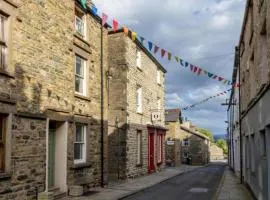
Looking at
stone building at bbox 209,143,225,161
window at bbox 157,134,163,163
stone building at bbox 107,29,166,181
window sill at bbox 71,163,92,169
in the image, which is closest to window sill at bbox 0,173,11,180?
window sill at bbox 71,163,92,169

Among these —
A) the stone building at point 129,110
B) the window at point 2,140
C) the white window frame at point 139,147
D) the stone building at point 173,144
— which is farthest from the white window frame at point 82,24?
the stone building at point 173,144

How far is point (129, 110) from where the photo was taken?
23.2 metres

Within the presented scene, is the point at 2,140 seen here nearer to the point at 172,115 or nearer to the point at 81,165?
the point at 81,165

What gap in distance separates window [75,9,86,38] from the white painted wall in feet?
13.8

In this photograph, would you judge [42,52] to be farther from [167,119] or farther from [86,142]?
[167,119]

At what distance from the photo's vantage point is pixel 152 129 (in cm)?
2844

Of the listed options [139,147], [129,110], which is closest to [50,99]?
[129,110]

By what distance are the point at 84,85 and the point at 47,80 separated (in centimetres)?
344

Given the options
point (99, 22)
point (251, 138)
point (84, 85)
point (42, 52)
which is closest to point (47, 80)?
point (42, 52)

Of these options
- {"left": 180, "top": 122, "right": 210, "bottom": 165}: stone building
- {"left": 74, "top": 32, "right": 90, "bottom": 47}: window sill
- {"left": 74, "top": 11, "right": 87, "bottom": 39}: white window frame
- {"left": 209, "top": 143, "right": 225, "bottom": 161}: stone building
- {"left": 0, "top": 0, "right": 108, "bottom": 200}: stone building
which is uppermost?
{"left": 74, "top": 11, "right": 87, "bottom": 39}: white window frame

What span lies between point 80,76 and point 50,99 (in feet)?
10.2

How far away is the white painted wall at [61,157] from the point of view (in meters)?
14.5

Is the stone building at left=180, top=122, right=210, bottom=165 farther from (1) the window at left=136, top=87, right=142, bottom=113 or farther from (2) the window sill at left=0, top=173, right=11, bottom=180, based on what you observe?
(2) the window sill at left=0, top=173, right=11, bottom=180

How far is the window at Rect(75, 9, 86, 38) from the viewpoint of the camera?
53.9 feet
